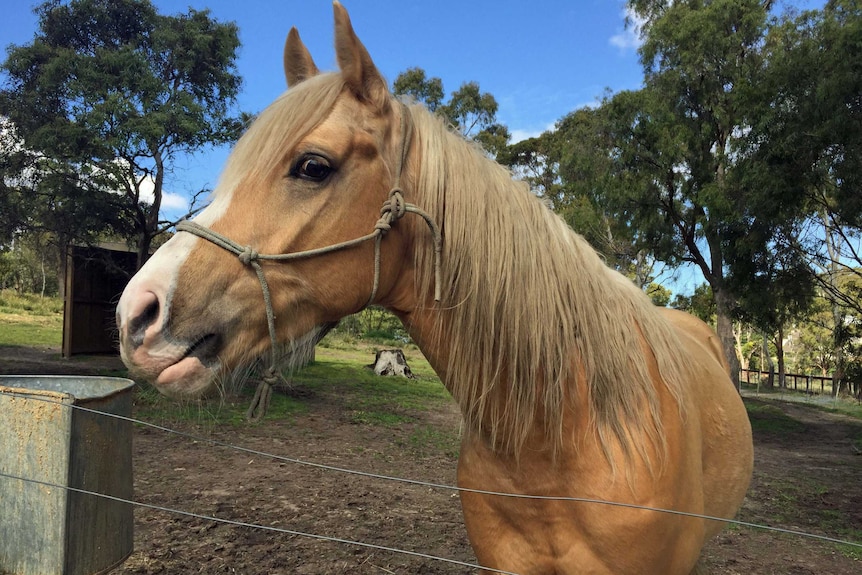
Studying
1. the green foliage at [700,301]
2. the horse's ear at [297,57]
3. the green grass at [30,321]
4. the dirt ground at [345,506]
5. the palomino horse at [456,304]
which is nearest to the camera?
the palomino horse at [456,304]

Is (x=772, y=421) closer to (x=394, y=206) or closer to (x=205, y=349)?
(x=394, y=206)

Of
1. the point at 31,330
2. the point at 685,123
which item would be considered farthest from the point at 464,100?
the point at 31,330

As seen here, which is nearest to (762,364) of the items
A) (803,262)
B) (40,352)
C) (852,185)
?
(803,262)

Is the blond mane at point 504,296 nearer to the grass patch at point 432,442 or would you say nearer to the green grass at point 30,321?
the grass patch at point 432,442

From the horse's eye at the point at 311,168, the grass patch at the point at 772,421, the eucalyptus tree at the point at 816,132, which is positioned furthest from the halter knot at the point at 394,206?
the grass patch at the point at 772,421

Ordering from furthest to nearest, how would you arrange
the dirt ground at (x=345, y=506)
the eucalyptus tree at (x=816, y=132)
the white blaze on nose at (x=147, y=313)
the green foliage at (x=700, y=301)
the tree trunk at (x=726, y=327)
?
1. the green foliage at (x=700, y=301)
2. the tree trunk at (x=726, y=327)
3. the eucalyptus tree at (x=816, y=132)
4. the dirt ground at (x=345, y=506)
5. the white blaze on nose at (x=147, y=313)

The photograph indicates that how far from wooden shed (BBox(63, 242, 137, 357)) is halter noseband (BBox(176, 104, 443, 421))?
32.4ft

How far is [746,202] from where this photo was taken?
27.6 ft

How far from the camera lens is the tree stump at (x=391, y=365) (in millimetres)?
14070

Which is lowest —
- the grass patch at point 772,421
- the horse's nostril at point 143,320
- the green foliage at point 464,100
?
the grass patch at point 772,421

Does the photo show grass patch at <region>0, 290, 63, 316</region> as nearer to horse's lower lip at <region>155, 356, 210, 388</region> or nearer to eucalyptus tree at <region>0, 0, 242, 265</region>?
eucalyptus tree at <region>0, 0, 242, 265</region>

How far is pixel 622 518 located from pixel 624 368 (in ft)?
1.38

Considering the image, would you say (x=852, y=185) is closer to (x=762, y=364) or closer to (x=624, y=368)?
(x=624, y=368)

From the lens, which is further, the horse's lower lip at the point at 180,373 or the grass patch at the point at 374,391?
the grass patch at the point at 374,391
